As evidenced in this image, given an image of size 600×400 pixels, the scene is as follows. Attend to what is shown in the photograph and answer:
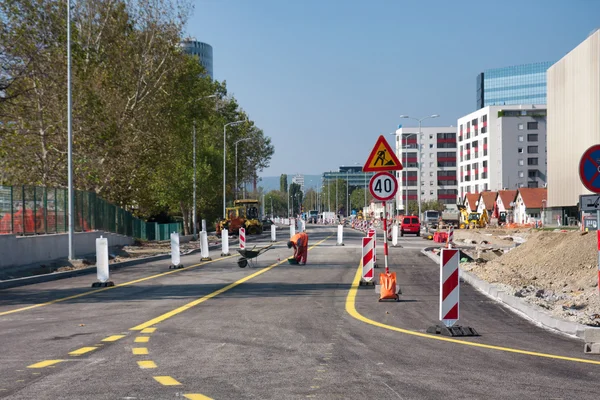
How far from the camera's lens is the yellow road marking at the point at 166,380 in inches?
276

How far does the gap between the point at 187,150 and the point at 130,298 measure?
50182 millimetres

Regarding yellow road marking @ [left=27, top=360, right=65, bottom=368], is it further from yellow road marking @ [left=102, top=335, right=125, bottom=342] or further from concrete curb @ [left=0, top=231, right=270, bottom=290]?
concrete curb @ [left=0, top=231, right=270, bottom=290]

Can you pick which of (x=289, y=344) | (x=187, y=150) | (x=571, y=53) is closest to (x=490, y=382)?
(x=289, y=344)

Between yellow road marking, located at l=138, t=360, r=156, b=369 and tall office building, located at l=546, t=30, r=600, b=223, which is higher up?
tall office building, located at l=546, t=30, r=600, b=223

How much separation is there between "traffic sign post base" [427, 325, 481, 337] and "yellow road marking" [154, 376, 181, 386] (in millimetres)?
4520

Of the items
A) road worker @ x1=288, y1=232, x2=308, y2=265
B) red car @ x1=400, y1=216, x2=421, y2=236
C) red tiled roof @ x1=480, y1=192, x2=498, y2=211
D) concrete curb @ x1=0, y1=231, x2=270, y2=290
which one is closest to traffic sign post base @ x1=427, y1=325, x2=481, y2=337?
concrete curb @ x1=0, y1=231, x2=270, y2=290

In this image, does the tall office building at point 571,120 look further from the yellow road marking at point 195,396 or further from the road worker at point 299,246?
the yellow road marking at point 195,396

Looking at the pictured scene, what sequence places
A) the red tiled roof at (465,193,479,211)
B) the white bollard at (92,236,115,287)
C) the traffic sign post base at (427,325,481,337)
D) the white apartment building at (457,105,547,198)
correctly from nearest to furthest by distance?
1. the traffic sign post base at (427,325,481,337)
2. the white bollard at (92,236,115,287)
3. the white apartment building at (457,105,547,198)
4. the red tiled roof at (465,193,479,211)

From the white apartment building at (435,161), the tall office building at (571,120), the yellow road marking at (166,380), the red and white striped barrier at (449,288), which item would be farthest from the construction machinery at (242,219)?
the white apartment building at (435,161)

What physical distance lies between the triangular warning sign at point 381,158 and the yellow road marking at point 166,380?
871 centimetres

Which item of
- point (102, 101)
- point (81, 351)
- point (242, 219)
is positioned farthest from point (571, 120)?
point (81, 351)

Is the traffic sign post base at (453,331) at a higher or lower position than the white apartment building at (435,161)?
lower

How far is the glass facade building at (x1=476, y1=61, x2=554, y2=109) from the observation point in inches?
7279

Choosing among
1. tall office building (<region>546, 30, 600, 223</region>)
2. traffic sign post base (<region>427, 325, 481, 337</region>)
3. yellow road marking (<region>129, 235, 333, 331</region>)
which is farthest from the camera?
tall office building (<region>546, 30, 600, 223</region>)
